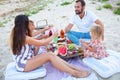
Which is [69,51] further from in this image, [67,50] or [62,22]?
[62,22]

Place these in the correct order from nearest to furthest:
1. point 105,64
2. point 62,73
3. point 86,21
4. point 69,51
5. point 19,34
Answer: point 19,34 → point 105,64 → point 62,73 → point 69,51 → point 86,21

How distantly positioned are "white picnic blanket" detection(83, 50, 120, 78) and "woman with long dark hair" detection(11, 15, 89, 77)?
22 centimetres

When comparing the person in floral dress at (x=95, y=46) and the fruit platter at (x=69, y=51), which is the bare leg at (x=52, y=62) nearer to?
the fruit platter at (x=69, y=51)

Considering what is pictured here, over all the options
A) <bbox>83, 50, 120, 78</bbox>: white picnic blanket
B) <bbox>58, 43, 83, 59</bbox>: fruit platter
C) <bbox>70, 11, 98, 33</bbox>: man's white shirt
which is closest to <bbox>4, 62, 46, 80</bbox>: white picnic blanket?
<bbox>58, 43, 83, 59</bbox>: fruit platter

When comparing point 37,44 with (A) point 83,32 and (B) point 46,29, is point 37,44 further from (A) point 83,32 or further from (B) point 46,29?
(A) point 83,32

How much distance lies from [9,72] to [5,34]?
11.5 ft

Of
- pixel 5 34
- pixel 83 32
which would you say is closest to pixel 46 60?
pixel 83 32

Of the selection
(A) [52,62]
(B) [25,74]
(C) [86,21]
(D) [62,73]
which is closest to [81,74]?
(D) [62,73]

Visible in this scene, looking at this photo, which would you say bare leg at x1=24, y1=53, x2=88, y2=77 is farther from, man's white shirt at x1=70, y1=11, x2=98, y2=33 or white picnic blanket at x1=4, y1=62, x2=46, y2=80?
man's white shirt at x1=70, y1=11, x2=98, y2=33

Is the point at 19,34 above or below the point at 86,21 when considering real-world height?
above

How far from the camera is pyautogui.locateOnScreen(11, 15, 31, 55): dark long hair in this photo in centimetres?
514

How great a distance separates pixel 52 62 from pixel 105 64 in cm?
92

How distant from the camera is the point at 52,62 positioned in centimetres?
525

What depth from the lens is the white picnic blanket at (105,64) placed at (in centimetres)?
516
